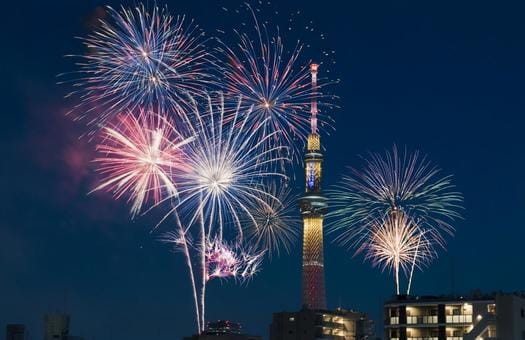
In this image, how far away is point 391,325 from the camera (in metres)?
84.6

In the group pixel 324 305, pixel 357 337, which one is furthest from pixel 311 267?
pixel 357 337

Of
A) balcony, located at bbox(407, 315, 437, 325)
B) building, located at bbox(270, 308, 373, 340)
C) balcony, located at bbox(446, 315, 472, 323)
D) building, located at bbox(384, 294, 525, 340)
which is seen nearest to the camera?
building, located at bbox(384, 294, 525, 340)

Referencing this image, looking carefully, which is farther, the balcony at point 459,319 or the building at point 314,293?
the building at point 314,293

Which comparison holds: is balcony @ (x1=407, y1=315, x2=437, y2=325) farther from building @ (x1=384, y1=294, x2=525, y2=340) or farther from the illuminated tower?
the illuminated tower

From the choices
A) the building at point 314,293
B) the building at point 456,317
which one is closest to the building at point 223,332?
the building at point 314,293

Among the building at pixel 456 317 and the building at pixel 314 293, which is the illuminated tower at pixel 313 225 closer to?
the building at pixel 314 293

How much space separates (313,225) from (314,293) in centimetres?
1312

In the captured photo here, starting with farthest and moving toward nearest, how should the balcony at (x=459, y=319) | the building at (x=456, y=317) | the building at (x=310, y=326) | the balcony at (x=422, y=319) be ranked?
1. the building at (x=310, y=326)
2. the balcony at (x=422, y=319)
3. the balcony at (x=459, y=319)
4. the building at (x=456, y=317)

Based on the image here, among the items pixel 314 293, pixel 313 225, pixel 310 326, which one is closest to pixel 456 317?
pixel 310 326

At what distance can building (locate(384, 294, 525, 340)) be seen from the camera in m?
74.3

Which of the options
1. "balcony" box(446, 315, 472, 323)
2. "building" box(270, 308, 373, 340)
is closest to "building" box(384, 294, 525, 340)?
"balcony" box(446, 315, 472, 323)

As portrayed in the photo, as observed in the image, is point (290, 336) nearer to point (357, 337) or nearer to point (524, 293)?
point (357, 337)

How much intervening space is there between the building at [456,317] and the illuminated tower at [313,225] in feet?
237

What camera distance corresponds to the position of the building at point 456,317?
2926 inches
